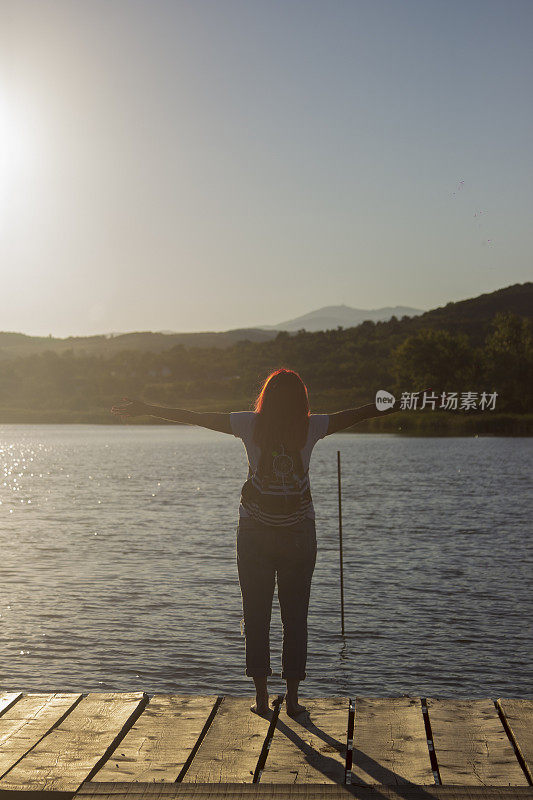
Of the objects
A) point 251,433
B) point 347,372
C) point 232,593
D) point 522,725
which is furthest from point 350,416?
point 347,372

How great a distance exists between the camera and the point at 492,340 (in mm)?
130875

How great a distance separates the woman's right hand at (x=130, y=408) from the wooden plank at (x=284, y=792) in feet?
8.50

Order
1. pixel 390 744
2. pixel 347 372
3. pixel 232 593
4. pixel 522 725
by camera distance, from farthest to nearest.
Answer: pixel 347 372 < pixel 232 593 < pixel 522 725 < pixel 390 744

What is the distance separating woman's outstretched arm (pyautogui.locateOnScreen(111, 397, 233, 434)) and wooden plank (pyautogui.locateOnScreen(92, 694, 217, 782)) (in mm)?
2039

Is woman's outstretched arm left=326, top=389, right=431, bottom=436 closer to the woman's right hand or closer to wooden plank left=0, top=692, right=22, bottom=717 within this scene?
the woman's right hand

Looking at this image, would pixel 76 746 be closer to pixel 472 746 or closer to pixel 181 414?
pixel 181 414

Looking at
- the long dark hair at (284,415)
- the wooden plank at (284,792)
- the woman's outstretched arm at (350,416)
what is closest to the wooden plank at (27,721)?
the wooden plank at (284,792)

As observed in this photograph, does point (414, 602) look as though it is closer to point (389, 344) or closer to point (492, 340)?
point (492, 340)

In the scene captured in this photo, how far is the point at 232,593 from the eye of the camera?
63.3ft

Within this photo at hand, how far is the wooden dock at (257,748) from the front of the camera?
→ 543 cm

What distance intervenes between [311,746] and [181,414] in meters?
2.38

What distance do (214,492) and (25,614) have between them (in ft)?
96.3

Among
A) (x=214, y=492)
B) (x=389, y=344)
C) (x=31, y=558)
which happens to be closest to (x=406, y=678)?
(x=31, y=558)

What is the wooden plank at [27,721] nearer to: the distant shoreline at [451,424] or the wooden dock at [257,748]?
the wooden dock at [257,748]
